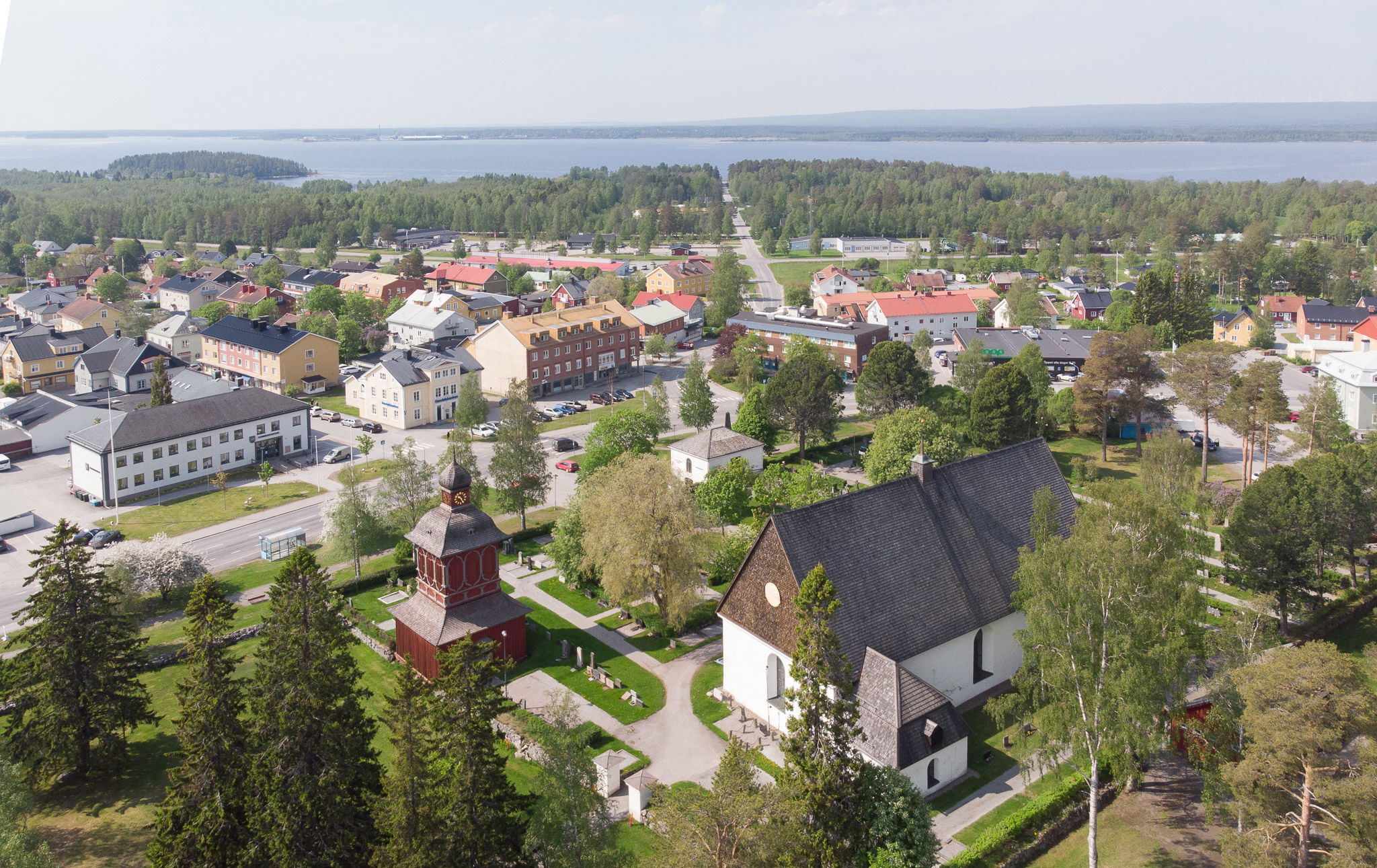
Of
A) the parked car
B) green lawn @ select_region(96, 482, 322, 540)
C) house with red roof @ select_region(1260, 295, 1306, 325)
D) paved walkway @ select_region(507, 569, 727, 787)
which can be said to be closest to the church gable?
paved walkway @ select_region(507, 569, 727, 787)

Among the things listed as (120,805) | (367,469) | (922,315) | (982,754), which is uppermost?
(922,315)

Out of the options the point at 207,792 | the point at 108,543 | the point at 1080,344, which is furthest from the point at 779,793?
the point at 1080,344

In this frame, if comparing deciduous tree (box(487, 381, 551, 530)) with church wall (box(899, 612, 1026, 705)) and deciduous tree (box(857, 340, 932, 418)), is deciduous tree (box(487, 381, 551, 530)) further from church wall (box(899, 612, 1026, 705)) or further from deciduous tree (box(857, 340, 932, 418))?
deciduous tree (box(857, 340, 932, 418))

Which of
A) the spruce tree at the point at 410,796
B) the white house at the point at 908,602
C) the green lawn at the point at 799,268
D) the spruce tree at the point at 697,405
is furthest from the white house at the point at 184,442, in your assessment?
the green lawn at the point at 799,268

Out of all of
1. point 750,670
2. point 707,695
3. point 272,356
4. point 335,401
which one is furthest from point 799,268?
point 750,670

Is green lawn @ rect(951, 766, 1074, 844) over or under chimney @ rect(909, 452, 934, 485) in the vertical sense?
under

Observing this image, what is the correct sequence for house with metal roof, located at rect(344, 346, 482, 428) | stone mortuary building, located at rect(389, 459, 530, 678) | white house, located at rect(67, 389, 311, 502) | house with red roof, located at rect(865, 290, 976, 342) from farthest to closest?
house with red roof, located at rect(865, 290, 976, 342), house with metal roof, located at rect(344, 346, 482, 428), white house, located at rect(67, 389, 311, 502), stone mortuary building, located at rect(389, 459, 530, 678)

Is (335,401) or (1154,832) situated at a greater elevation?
(335,401)

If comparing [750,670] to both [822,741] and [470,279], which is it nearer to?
[822,741]
